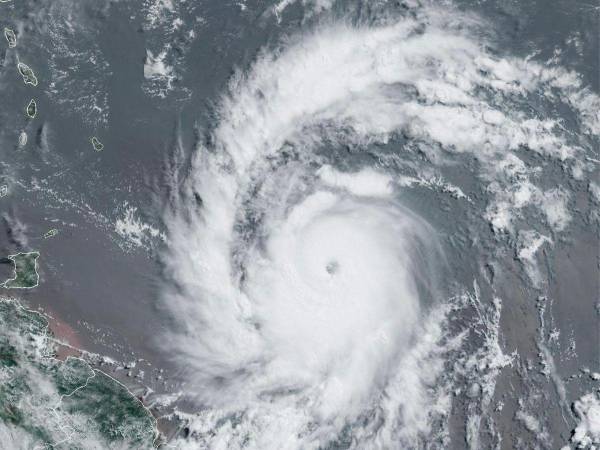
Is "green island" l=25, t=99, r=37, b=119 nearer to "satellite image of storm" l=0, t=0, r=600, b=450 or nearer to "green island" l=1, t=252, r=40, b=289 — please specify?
"satellite image of storm" l=0, t=0, r=600, b=450

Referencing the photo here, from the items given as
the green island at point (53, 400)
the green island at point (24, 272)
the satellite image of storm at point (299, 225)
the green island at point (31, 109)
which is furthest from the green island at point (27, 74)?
the green island at point (53, 400)

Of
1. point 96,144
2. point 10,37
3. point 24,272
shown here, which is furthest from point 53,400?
point 10,37

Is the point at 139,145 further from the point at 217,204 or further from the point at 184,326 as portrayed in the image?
the point at 184,326

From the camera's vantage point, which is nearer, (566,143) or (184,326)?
(184,326)

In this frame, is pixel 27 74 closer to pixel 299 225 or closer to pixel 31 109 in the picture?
pixel 31 109

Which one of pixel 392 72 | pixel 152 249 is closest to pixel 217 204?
pixel 152 249

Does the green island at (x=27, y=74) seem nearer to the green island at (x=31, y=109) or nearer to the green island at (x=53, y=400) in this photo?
the green island at (x=31, y=109)

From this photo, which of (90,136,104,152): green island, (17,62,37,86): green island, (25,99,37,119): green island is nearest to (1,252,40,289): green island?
(90,136,104,152): green island
